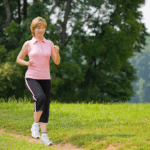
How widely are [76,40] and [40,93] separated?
16.9m

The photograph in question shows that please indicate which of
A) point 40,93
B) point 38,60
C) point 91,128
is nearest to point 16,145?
point 40,93

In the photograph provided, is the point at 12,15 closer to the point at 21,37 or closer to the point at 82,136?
the point at 21,37

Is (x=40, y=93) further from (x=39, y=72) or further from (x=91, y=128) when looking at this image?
(x=91, y=128)

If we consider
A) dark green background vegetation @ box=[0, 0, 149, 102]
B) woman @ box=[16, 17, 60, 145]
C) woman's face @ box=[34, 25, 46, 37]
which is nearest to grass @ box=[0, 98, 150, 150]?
woman @ box=[16, 17, 60, 145]

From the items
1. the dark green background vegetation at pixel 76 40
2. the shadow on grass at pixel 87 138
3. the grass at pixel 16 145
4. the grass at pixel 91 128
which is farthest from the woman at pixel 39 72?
the dark green background vegetation at pixel 76 40

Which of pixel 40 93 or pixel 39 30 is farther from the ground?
pixel 39 30

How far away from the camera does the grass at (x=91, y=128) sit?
14.4 ft

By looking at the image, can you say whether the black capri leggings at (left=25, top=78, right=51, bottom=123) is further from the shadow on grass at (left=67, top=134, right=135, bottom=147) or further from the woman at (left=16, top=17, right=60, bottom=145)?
the shadow on grass at (left=67, top=134, right=135, bottom=147)

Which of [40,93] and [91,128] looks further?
[91,128]

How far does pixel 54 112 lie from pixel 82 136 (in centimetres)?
300

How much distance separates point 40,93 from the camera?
4.40m

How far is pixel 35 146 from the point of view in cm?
416

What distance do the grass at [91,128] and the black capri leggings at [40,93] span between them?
70 cm

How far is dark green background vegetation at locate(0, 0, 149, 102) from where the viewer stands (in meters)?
19.3
